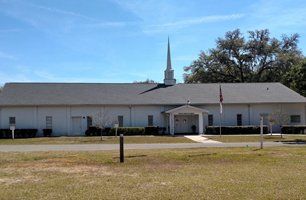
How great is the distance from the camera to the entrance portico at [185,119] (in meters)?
49.0

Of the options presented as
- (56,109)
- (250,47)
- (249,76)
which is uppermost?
(250,47)

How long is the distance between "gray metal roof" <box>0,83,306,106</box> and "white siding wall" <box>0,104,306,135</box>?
0.70 metres

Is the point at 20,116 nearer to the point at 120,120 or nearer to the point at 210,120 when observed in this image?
the point at 120,120

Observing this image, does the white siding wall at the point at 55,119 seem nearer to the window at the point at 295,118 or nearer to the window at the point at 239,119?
the window at the point at 239,119

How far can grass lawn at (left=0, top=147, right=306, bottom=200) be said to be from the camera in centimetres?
1012

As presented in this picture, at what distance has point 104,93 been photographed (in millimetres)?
52938

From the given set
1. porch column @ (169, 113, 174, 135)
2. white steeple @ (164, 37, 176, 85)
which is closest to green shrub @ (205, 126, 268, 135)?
porch column @ (169, 113, 174, 135)

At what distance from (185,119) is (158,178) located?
3937cm

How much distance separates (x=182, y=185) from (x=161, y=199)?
1859mm

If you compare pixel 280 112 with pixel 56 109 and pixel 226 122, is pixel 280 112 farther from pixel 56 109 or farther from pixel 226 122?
pixel 56 109

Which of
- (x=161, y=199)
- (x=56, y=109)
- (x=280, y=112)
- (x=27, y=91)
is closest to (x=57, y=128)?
(x=56, y=109)

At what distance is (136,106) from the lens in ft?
167

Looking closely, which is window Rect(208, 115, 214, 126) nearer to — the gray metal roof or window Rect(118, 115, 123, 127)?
the gray metal roof

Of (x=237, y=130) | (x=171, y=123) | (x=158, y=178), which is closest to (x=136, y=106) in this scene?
(x=171, y=123)
